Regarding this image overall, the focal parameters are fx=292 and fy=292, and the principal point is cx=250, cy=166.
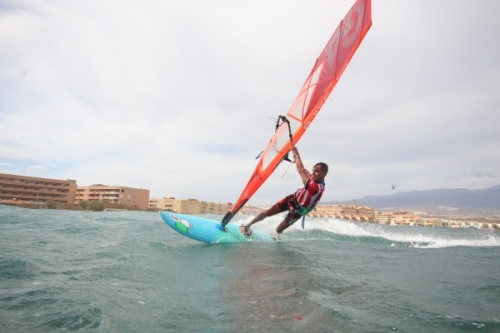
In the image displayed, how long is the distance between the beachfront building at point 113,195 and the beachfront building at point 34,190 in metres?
7.09

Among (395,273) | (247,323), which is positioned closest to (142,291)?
(247,323)

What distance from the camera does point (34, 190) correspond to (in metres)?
65.9

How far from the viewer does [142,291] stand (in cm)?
311


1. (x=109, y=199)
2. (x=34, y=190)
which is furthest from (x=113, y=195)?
(x=34, y=190)

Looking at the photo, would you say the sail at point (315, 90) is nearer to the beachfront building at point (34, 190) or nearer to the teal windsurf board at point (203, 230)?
the teal windsurf board at point (203, 230)

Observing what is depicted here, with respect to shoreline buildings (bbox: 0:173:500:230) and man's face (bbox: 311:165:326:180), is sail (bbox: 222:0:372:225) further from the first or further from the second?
shoreline buildings (bbox: 0:173:500:230)

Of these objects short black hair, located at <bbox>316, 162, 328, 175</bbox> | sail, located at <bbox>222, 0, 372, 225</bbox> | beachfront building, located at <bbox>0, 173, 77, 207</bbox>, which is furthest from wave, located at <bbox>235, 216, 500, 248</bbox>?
beachfront building, located at <bbox>0, 173, 77, 207</bbox>

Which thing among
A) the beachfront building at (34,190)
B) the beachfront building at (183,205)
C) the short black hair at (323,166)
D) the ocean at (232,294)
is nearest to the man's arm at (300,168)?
the short black hair at (323,166)

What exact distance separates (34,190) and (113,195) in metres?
17.2

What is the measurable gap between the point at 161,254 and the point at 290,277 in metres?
2.70

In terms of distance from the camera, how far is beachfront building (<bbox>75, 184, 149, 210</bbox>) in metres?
77.2

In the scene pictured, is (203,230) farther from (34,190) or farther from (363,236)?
(34,190)

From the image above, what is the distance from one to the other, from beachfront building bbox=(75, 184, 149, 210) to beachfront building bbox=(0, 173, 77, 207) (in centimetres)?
709

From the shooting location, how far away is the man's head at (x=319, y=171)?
244 inches
